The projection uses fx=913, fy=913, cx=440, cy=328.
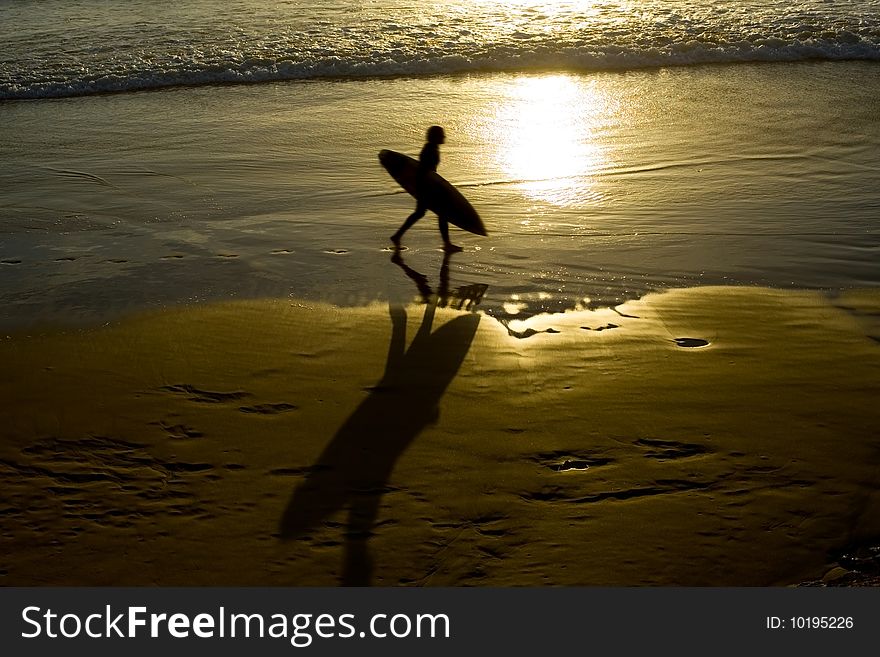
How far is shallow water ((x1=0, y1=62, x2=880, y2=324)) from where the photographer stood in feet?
24.3

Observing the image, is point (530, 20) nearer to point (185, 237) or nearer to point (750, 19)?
point (750, 19)

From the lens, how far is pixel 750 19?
18.5m

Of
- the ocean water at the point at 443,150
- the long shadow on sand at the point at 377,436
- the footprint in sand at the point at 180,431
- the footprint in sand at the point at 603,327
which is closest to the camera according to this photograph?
the long shadow on sand at the point at 377,436

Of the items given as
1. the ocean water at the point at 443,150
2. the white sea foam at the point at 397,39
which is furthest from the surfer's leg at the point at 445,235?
the white sea foam at the point at 397,39

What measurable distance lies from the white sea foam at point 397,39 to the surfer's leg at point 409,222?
905 centimetres

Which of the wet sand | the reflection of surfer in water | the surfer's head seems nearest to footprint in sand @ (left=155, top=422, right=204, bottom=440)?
the wet sand

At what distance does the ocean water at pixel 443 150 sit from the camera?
7566 mm

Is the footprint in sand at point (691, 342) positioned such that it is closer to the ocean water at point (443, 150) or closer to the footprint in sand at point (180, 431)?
the ocean water at point (443, 150)

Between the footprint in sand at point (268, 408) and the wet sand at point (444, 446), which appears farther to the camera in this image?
the footprint in sand at point (268, 408)

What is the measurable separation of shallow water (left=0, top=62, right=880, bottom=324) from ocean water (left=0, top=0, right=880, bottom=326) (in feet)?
0.12

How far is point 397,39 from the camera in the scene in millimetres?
18062

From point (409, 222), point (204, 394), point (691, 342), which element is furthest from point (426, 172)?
point (204, 394)

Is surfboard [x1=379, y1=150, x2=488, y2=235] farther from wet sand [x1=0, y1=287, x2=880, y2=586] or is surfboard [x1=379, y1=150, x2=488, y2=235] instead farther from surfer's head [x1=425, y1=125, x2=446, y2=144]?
wet sand [x1=0, y1=287, x2=880, y2=586]

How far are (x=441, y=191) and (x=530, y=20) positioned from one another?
12.1 meters
